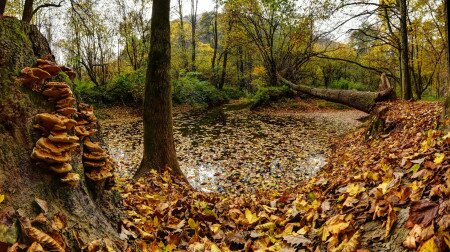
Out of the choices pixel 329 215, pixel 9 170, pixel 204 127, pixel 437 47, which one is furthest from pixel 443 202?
pixel 437 47

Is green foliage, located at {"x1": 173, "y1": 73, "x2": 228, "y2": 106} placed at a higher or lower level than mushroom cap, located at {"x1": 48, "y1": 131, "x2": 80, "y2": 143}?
higher

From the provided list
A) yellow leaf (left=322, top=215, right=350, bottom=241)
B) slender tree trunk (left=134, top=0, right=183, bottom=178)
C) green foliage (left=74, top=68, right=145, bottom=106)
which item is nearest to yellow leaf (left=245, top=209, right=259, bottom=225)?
yellow leaf (left=322, top=215, right=350, bottom=241)

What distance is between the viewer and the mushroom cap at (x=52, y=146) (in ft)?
6.70

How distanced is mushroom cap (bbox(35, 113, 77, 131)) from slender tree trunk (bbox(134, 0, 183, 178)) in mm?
3833

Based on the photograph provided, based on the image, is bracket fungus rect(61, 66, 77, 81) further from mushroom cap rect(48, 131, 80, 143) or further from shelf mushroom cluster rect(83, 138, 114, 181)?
mushroom cap rect(48, 131, 80, 143)

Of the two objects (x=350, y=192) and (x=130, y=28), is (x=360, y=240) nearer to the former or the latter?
(x=350, y=192)

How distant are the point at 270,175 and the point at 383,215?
491 centimetres

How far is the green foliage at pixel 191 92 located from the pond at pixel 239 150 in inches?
306

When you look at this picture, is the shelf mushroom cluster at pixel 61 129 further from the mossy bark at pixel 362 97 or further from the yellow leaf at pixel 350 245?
the mossy bark at pixel 362 97

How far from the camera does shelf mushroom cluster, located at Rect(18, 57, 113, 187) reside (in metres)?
2.07

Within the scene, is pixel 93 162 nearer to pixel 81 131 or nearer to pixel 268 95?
pixel 81 131

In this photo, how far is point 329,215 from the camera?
3.03m

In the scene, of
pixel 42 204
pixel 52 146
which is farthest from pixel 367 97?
pixel 42 204

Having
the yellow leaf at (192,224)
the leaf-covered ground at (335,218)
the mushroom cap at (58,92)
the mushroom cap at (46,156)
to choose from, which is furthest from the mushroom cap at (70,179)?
the yellow leaf at (192,224)
